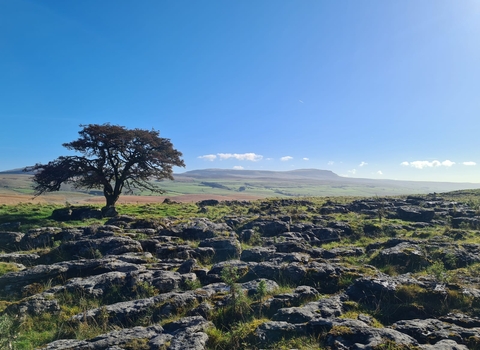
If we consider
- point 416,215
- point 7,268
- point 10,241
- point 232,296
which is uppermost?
Answer: point 416,215

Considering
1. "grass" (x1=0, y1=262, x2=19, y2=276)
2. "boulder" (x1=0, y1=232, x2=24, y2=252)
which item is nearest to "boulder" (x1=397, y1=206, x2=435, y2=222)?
"grass" (x1=0, y1=262, x2=19, y2=276)

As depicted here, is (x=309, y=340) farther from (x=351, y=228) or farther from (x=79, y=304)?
(x=351, y=228)

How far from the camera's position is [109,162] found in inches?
1270

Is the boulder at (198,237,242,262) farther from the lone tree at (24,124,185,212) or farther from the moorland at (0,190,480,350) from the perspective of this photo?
the lone tree at (24,124,185,212)

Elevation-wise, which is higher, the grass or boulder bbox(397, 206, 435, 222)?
boulder bbox(397, 206, 435, 222)

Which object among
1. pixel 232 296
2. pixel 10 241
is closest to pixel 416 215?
pixel 232 296

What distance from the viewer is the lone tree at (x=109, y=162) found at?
29359 millimetres

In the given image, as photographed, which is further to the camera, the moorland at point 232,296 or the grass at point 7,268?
the grass at point 7,268

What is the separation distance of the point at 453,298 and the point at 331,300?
3.52 metres

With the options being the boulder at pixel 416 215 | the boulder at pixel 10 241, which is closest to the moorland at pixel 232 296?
the boulder at pixel 10 241

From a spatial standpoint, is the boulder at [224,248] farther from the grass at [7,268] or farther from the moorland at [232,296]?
the grass at [7,268]

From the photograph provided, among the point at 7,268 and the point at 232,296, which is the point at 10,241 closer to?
the point at 7,268

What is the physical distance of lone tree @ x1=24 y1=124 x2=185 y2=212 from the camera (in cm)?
2936

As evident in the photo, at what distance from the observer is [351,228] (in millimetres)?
20359
